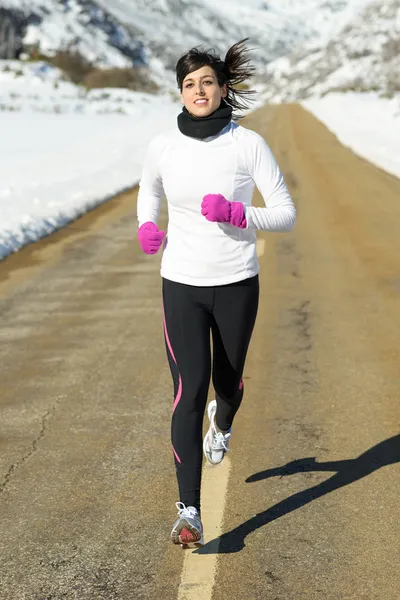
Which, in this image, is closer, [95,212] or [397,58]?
[95,212]

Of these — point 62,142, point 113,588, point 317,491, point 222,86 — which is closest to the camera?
point 113,588

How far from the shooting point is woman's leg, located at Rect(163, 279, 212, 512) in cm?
364

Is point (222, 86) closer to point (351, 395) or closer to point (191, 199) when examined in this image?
point (191, 199)

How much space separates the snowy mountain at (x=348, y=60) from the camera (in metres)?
126

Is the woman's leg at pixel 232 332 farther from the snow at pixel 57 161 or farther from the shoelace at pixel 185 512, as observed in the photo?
the snow at pixel 57 161

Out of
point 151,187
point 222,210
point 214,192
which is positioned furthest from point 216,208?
point 151,187

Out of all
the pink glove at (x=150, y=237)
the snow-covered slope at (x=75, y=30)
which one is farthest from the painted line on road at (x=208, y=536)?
the snow-covered slope at (x=75, y=30)

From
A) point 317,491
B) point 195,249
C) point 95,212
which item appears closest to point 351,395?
point 317,491

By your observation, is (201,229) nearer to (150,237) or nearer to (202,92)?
(150,237)

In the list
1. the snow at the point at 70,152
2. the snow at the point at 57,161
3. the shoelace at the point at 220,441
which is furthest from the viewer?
the snow at the point at 70,152

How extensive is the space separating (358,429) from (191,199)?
216 centimetres

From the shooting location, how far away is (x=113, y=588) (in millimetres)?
3391

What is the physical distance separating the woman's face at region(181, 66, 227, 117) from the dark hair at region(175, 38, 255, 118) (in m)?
0.03

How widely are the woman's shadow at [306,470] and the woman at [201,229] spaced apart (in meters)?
0.23
